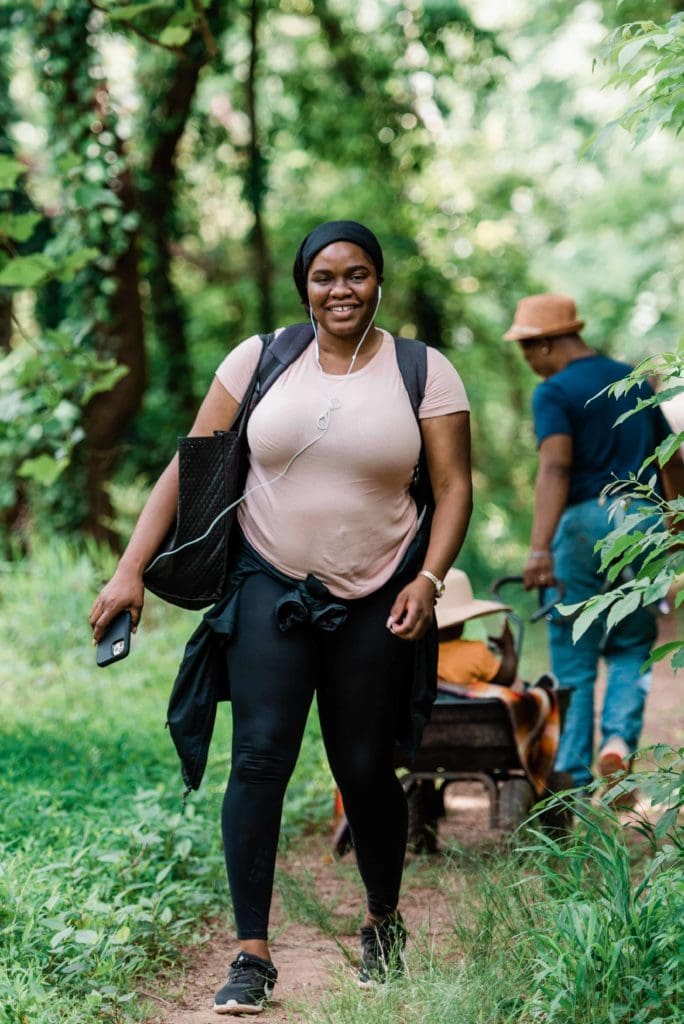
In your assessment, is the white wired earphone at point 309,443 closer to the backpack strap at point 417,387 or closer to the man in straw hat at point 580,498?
the backpack strap at point 417,387

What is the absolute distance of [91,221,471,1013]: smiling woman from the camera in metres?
3.57

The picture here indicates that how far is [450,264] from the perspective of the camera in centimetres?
1731

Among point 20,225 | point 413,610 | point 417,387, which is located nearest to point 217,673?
point 413,610

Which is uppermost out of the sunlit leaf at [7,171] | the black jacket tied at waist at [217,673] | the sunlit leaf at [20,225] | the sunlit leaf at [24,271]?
the sunlit leaf at [7,171]

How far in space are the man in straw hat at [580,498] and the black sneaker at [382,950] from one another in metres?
1.97

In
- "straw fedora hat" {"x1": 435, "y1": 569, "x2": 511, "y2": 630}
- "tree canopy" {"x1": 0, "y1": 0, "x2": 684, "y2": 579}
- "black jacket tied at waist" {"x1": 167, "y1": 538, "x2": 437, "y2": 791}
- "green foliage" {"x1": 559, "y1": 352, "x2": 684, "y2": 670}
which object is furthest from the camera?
"tree canopy" {"x1": 0, "y1": 0, "x2": 684, "y2": 579}

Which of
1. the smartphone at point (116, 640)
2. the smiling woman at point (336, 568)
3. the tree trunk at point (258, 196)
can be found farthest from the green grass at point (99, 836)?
the tree trunk at point (258, 196)

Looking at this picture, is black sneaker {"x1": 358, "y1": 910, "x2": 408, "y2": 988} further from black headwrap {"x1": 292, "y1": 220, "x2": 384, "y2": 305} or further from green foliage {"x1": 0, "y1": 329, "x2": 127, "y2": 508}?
green foliage {"x1": 0, "y1": 329, "x2": 127, "y2": 508}

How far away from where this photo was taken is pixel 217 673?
3.78 metres

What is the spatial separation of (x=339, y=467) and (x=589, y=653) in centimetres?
259

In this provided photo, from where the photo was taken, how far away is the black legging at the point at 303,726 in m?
3.55

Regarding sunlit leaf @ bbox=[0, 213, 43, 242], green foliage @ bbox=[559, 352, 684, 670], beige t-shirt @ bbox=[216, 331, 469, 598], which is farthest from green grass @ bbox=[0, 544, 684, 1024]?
sunlit leaf @ bbox=[0, 213, 43, 242]

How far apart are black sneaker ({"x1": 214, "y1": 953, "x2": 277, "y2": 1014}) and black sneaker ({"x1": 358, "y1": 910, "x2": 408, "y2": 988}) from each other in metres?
0.26

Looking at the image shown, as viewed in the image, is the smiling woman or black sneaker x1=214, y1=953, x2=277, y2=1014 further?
the smiling woman
